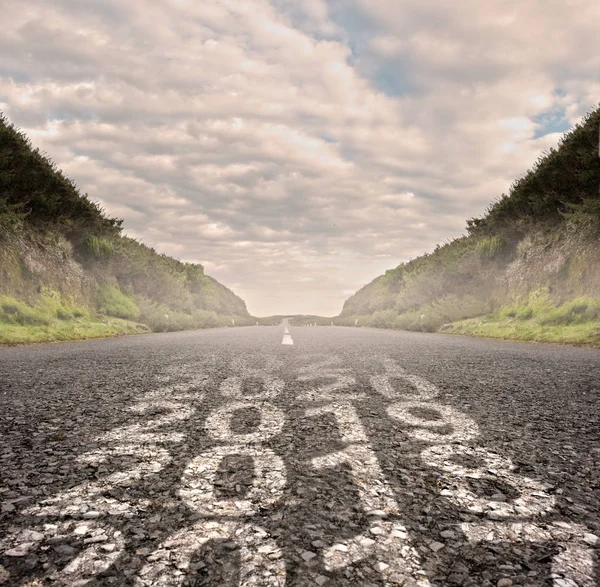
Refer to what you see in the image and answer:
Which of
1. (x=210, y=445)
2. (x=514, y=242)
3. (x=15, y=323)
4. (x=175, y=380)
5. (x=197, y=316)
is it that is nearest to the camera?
(x=210, y=445)

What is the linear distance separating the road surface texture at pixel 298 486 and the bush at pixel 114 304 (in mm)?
20272

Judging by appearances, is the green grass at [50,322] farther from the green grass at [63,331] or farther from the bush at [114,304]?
the bush at [114,304]

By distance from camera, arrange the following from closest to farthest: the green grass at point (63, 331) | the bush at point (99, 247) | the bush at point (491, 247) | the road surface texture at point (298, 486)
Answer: the road surface texture at point (298, 486) → the green grass at point (63, 331) → the bush at point (99, 247) → the bush at point (491, 247)

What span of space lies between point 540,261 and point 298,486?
22666 mm

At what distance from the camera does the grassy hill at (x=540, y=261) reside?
672 inches

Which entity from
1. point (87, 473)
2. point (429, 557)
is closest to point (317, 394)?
point (87, 473)

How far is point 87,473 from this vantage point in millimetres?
2635

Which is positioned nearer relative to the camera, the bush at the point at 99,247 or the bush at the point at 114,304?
the bush at the point at 114,304

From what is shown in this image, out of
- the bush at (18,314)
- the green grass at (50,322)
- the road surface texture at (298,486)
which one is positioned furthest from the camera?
the bush at (18,314)

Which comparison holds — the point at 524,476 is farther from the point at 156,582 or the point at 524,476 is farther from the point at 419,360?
the point at 419,360

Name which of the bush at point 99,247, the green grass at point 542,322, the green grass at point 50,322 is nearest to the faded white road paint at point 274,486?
the green grass at point 542,322

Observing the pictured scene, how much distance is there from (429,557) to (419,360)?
6801 mm

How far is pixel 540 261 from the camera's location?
864 inches

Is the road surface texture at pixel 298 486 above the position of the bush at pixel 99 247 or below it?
below
